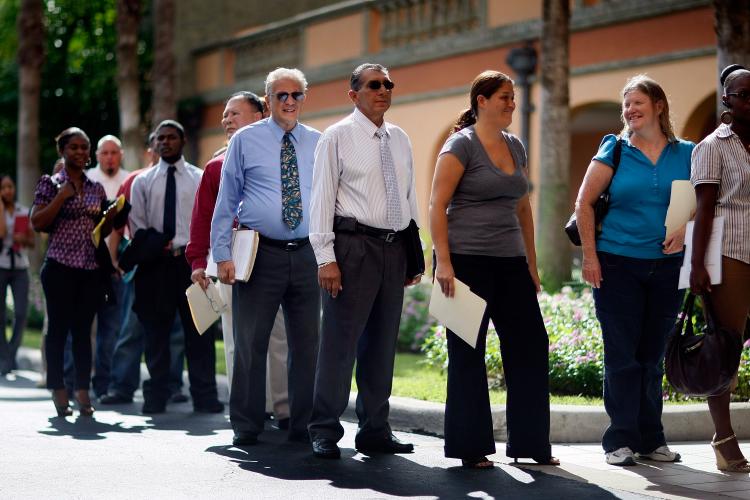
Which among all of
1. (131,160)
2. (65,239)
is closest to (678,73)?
(131,160)

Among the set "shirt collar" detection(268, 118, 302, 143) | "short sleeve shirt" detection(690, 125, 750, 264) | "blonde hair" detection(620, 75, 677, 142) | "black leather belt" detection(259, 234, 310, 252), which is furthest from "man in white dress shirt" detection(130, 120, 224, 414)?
A: "short sleeve shirt" detection(690, 125, 750, 264)

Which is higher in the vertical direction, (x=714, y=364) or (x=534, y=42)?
(x=534, y=42)

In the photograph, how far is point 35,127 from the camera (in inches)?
891

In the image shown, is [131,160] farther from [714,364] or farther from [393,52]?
[714,364]

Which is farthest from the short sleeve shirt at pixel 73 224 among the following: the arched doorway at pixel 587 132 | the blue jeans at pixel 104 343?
the arched doorway at pixel 587 132

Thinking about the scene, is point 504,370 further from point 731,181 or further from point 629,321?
point 731,181

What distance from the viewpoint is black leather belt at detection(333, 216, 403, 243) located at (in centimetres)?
703

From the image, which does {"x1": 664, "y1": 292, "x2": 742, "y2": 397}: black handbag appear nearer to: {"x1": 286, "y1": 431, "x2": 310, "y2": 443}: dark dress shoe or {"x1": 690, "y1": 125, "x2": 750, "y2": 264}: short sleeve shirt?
{"x1": 690, "y1": 125, "x2": 750, "y2": 264}: short sleeve shirt

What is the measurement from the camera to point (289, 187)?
775 centimetres

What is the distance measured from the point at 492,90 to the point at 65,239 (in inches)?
155

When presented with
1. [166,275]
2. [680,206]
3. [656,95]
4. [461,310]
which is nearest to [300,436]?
[461,310]

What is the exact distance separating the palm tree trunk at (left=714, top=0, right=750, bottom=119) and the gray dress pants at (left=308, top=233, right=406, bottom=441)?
15.4 ft

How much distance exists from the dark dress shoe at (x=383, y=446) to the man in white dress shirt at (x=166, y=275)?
2.47m

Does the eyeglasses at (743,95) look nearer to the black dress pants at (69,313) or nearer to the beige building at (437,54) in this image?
the black dress pants at (69,313)
